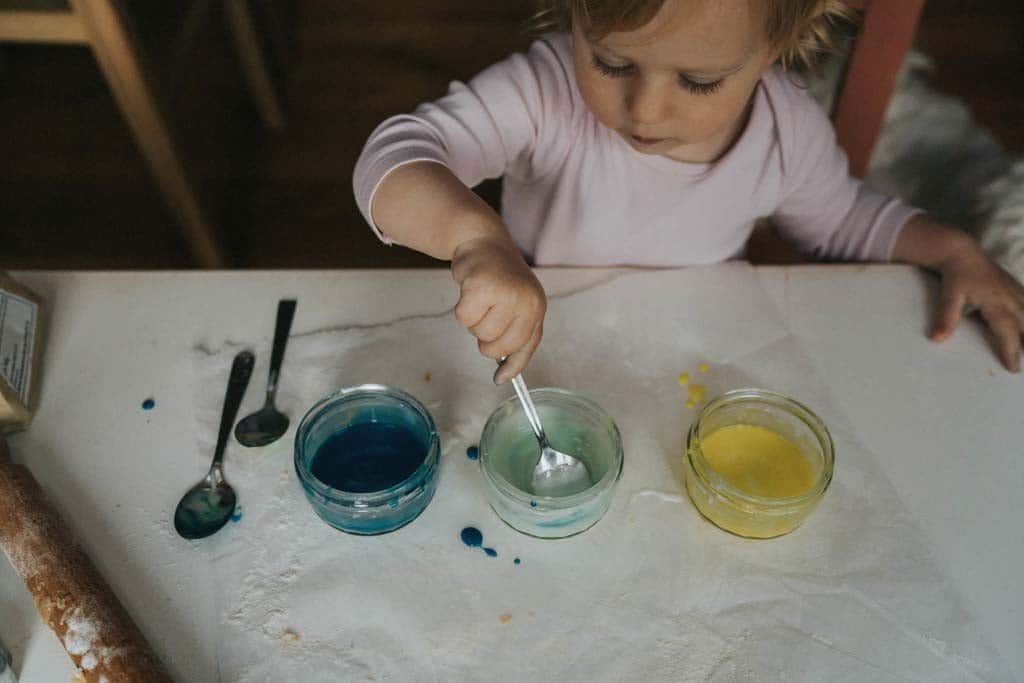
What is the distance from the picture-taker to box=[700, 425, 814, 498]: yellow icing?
0.67 m

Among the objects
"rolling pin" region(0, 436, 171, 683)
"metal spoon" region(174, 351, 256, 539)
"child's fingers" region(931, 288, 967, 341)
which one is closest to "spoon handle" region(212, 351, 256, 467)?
"metal spoon" region(174, 351, 256, 539)

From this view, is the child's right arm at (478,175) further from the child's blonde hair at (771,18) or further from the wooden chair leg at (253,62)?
the wooden chair leg at (253,62)

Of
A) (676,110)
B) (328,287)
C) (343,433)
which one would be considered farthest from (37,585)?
(676,110)

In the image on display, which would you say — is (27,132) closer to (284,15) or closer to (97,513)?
(284,15)

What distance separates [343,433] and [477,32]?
165 centimetres

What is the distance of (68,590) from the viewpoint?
597 millimetres

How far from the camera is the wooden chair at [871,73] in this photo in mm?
954

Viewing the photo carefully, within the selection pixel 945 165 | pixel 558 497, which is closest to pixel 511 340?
pixel 558 497

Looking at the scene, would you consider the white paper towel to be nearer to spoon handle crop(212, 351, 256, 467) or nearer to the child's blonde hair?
spoon handle crop(212, 351, 256, 467)

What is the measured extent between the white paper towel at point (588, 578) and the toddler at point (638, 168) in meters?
0.13

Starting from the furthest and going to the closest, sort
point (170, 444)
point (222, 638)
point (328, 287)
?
point (328, 287) < point (170, 444) < point (222, 638)

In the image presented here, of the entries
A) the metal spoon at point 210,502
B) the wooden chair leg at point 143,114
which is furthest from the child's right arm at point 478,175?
the wooden chair leg at point 143,114

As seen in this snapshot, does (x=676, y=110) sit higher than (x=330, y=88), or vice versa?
(x=676, y=110)

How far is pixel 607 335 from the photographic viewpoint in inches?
30.8
